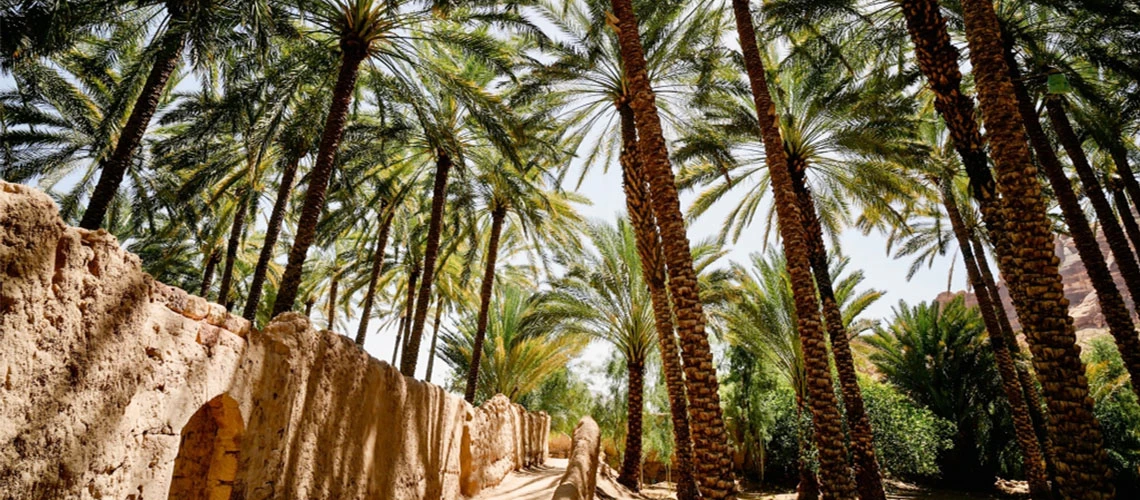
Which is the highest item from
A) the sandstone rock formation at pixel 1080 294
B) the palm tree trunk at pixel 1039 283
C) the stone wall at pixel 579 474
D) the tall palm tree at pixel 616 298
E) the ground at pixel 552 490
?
the sandstone rock formation at pixel 1080 294

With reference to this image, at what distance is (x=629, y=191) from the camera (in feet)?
36.1

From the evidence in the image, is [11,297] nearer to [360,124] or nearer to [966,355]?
[360,124]

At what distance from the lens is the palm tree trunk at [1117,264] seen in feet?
30.6

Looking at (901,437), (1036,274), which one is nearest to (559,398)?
(901,437)

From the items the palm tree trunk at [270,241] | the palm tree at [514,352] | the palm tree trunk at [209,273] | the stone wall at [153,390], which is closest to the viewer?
the stone wall at [153,390]

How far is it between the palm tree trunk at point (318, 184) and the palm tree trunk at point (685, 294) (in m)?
4.15

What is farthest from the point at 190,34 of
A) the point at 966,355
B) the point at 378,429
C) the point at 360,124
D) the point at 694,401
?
the point at 966,355

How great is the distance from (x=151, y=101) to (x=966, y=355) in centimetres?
2467

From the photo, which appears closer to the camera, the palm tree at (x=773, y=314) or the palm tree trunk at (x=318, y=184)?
the palm tree trunk at (x=318, y=184)

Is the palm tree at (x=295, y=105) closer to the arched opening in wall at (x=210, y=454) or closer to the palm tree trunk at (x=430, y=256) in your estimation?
the palm tree trunk at (x=430, y=256)

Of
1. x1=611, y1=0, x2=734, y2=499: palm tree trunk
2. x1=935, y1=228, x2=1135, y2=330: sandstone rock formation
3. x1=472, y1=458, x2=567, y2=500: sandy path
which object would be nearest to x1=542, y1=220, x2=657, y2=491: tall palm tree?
x1=472, y1=458, x2=567, y2=500: sandy path

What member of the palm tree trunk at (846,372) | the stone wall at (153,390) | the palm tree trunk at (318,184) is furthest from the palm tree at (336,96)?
the palm tree trunk at (846,372)

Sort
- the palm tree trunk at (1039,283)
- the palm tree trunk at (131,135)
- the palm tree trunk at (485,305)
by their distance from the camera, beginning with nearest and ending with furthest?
the palm tree trunk at (1039,283), the palm tree trunk at (131,135), the palm tree trunk at (485,305)

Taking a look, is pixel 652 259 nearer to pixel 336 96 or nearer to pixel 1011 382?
pixel 336 96
